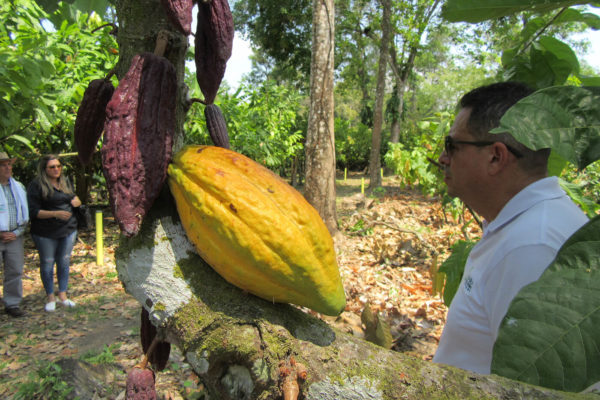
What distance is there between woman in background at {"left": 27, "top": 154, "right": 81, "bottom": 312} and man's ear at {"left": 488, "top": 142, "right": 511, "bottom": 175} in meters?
5.03

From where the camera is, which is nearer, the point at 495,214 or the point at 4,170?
the point at 495,214

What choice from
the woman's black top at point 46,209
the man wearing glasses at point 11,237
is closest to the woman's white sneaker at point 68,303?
the man wearing glasses at point 11,237

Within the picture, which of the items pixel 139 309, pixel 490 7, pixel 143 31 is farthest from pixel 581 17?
pixel 139 309

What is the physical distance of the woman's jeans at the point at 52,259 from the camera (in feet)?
15.5

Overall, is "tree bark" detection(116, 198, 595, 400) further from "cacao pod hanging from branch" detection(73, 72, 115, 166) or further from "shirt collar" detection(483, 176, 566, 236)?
"shirt collar" detection(483, 176, 566, 236)

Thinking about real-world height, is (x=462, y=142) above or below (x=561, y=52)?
below

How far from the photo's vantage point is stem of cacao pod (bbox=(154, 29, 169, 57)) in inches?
31.6

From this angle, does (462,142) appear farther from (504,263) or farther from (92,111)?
(92,111)

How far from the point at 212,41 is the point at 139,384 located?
29.3 inches

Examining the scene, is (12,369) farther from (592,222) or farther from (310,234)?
(592,222)

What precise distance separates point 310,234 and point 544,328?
0.40m

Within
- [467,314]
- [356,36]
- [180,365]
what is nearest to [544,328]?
[467,314]

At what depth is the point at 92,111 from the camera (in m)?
0.93

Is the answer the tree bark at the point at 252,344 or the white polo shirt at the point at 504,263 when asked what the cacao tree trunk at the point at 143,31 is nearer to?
the tree bark at the point at 252,344
